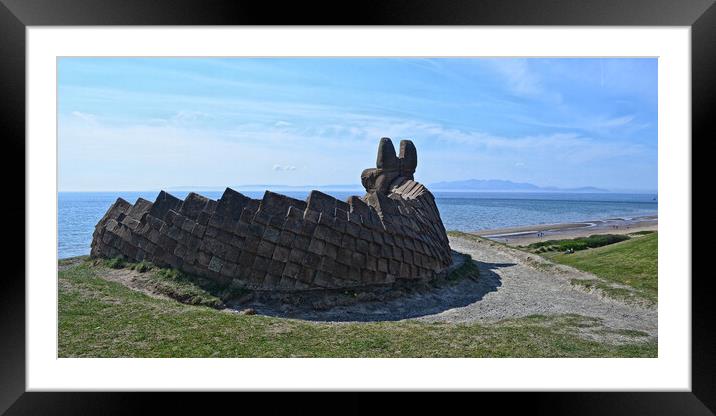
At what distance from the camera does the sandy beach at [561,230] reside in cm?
1915

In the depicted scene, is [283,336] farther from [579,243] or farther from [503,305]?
[579,243]

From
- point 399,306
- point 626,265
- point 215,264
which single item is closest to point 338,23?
point 215,264

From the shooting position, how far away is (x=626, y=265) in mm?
12562

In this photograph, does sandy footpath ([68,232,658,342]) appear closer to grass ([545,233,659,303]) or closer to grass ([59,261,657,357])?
grass ([545,233,659,303])

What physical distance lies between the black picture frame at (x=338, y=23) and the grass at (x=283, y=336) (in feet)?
3.39

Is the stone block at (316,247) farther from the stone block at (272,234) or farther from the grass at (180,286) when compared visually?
the grass at (180,286)

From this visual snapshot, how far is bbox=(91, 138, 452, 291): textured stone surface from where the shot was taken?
980 centimetres

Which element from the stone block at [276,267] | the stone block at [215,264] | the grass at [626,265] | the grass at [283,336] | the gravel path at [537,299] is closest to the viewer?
the grass at [283,336]

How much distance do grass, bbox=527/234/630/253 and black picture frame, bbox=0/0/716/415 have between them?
11819 millimetres

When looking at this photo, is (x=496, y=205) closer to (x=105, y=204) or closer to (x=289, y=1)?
(x=105, y=204)

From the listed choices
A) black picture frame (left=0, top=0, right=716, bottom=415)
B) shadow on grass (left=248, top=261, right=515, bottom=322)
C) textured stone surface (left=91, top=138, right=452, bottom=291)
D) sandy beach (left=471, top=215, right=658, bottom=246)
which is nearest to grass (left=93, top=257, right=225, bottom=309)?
textured stone surface (left=91, top=138, right=452, bottom=291)

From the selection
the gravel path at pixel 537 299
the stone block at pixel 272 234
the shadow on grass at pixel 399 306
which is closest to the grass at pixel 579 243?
the gravel path at pixel 537 299

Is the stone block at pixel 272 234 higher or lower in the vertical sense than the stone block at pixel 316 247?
higher

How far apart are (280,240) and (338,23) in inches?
205
